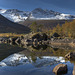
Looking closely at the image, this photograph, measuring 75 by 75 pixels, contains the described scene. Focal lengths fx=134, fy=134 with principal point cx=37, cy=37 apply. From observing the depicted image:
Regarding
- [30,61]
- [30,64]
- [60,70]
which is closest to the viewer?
[60,70]

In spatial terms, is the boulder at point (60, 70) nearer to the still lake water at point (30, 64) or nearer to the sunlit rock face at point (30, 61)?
the still lake water at point (30, 64)

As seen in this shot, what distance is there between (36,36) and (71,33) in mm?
22750

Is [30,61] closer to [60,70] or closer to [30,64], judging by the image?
[30,64]

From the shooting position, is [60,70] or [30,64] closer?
[60,70]

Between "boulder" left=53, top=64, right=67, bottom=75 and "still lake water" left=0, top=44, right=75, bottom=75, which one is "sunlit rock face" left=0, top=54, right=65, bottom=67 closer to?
"still lake water" left=0, top=44, right=75, bottom=75

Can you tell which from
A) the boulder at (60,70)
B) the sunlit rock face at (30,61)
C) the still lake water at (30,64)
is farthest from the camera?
the sunlit rock face at (30,61)

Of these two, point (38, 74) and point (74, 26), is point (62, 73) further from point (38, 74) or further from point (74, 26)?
point (74, 26)

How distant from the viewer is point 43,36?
278 ft

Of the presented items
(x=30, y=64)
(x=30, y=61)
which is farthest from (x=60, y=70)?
(x=30, y=61)

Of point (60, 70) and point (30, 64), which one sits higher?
point (60, 70)

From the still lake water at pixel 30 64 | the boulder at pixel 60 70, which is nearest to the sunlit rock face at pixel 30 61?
the still lake water at pixel 30 64

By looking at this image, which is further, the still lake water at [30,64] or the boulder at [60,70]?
the still lake water at [30,64]

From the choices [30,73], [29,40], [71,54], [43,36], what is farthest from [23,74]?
[43,36]

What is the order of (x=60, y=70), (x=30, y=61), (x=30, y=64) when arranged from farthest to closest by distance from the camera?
(x=30, y=61) → (x=30, y=64) → (x=60, y=70)
